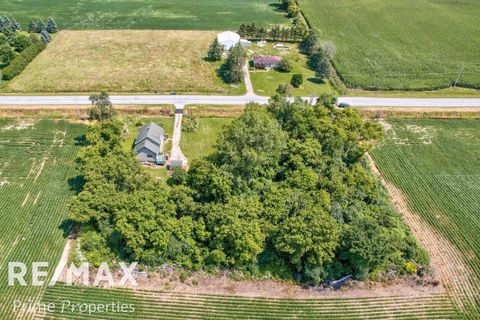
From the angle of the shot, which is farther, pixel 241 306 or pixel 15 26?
pixel 15 26

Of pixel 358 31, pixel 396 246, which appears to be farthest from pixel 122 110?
pixel 358 31

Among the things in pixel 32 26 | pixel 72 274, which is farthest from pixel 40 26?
pixel 72 274

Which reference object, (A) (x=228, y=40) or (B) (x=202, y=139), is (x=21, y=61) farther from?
(B) (x=202, y=139)

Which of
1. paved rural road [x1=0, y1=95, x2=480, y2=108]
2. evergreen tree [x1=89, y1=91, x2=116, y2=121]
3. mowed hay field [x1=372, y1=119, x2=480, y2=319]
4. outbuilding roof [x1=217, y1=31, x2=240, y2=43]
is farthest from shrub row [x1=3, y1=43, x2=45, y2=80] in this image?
mowed hay field [x1=372, y1=119, x2=480, y2=319]

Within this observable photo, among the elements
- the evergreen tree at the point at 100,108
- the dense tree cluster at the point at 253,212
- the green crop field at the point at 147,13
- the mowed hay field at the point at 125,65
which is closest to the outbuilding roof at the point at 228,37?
the mowed hay field at the point at 125,65

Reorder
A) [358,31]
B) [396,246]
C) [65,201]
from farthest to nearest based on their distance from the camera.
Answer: [358,31] → [65,201] → [396,246]

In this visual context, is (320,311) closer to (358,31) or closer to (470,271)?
(470,271)
